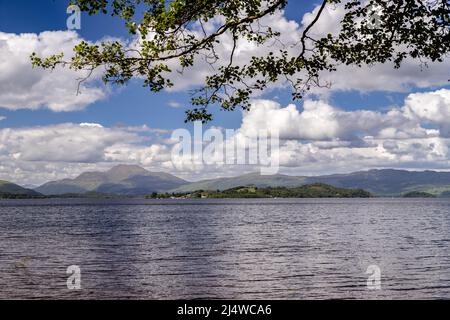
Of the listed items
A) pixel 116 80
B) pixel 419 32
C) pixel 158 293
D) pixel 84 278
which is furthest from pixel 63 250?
pixel 419 32

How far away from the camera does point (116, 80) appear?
65.8ft

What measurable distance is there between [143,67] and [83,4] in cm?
338
